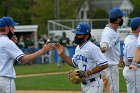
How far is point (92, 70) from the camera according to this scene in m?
8.19

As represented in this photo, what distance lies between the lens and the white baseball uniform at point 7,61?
25.8 feet

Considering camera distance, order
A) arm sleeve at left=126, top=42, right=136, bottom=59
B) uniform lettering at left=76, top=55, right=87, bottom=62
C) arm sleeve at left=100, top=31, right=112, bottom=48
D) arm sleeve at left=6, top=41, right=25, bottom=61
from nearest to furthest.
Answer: arm sleeve at left=6, top=41, right=25, bottom=61, uniform lettering at left=76, top=55, right=87, bottom=62, arm sleeve at left=126, top=42, right=136, bottom=59, arm sleeve at left=100, top=31, right=112, bottom=48

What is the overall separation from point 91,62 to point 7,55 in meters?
1.47

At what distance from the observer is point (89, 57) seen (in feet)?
27.2

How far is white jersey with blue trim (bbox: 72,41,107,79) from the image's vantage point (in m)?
8.20

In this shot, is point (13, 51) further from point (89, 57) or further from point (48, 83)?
point (48, 83)

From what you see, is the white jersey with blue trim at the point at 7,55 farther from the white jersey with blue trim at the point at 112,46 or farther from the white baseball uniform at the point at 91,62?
the white jersey with blue trim at the point at 112,46

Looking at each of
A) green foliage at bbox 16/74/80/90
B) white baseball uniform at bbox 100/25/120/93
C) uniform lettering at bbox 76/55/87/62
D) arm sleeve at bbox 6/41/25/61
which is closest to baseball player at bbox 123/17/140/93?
white baseball uniform at bbox 100/25/120/93

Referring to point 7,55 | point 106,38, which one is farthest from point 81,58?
point 106,38

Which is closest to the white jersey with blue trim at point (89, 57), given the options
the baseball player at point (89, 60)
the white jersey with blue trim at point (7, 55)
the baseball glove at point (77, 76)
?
the baseball player at point (89, 60)

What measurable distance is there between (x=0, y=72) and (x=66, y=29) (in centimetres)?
3179

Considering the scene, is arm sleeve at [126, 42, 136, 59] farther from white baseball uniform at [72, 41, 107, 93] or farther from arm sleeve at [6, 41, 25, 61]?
arm sleeve at [6, 41, 25, 61]

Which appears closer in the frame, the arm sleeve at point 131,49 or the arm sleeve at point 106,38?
the arm sleeve at point 131,49

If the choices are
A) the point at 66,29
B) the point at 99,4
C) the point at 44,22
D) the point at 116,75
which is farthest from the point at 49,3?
the point at 116,75
